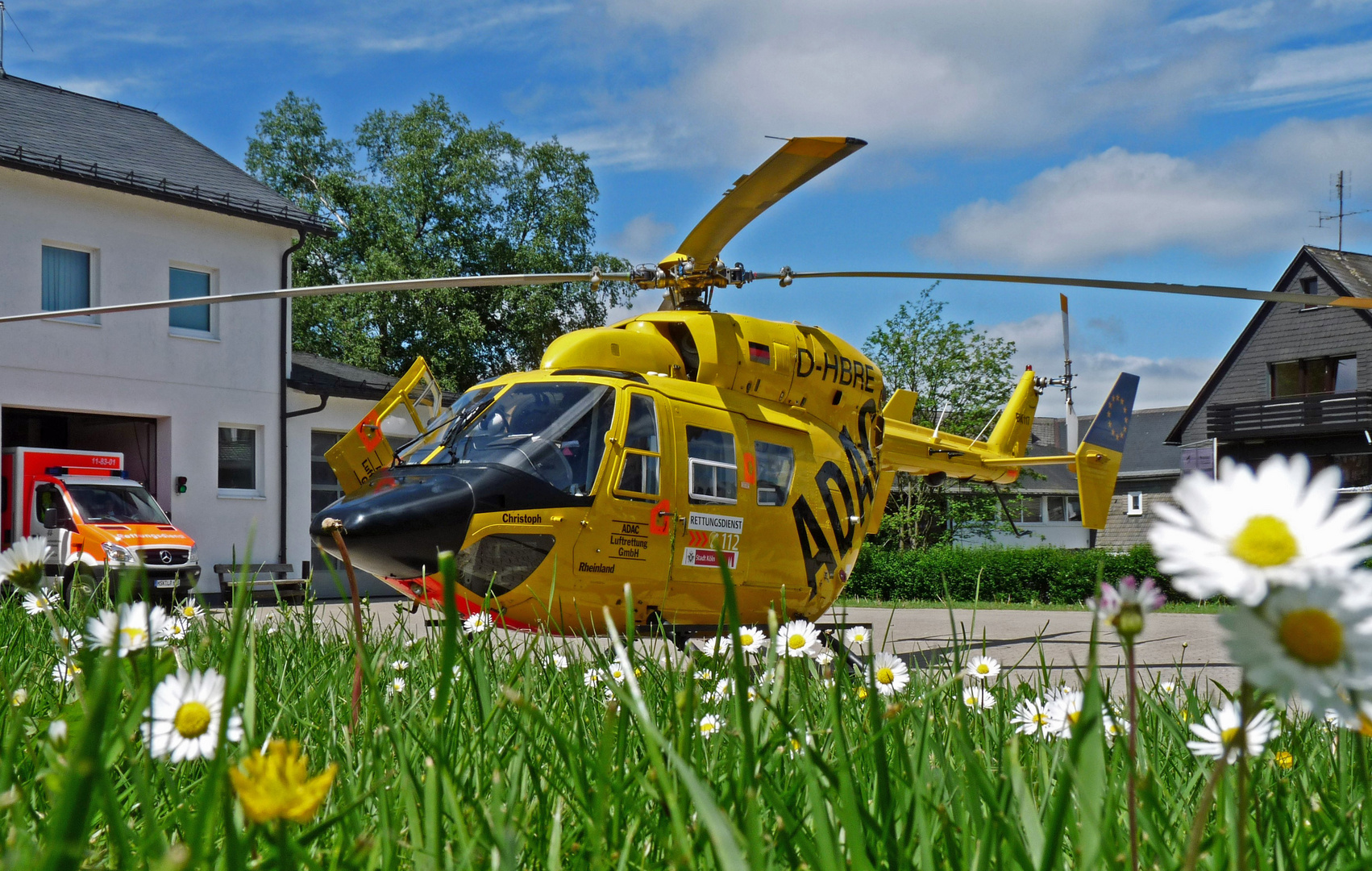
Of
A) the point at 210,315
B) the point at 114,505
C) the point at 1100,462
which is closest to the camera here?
the point at 1100,462

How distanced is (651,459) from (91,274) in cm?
1463

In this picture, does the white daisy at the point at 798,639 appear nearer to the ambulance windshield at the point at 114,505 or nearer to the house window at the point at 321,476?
the ambulance windshield at the point at 114,505

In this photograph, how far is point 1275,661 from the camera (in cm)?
40

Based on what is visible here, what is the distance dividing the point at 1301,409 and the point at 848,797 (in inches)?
1423

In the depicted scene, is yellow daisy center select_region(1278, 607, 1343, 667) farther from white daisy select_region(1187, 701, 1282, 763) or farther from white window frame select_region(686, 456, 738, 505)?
white window frame select_region(686, 456, 738, 505)

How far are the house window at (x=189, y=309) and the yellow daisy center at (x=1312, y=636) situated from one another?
19.6 meters

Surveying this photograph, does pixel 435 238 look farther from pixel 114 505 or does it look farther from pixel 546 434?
pixel 546 434

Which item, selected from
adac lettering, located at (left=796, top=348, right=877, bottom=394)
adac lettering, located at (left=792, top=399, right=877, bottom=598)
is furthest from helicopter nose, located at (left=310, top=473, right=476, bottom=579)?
adac lettering, located at (left=796, top=348, right=877, bottom=394)

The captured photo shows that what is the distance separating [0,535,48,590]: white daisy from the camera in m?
1.10

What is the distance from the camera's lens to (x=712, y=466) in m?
6.95

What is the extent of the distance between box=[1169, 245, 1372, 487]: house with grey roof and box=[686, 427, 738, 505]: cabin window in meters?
28.2

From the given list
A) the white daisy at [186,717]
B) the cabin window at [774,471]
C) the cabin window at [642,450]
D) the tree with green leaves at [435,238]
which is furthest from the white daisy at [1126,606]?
the tree with green leaves at [435,238]

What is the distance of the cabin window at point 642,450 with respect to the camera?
649 centimetres

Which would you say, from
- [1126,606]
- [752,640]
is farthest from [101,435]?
[1126,606]
